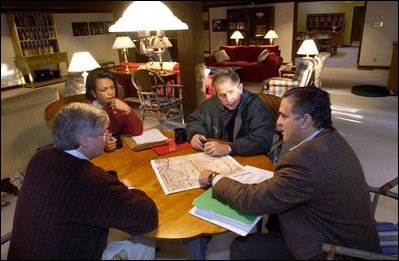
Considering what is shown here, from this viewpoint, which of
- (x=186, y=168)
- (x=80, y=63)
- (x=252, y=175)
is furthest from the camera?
(x=80, y=63)

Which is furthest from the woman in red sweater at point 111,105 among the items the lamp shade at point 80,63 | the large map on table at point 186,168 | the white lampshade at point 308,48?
the white lampshade at point 308,48

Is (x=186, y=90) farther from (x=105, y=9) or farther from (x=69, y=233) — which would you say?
(x=105, y=9)

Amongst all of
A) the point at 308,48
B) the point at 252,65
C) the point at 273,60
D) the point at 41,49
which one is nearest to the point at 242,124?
the point at 273,60

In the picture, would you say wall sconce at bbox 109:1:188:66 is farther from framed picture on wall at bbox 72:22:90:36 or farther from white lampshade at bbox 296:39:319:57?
framed picture on wall at bbox 72:22:90:36

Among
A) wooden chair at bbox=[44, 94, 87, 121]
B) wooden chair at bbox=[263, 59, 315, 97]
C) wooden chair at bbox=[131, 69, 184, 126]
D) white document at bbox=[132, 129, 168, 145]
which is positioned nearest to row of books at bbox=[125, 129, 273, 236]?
white document at bbox=[132, 129, 168, 145]

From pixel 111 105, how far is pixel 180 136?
0.55 metres

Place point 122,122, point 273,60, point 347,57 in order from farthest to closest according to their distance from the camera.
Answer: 1. point 273,60
2. point 347,57
3. point 122,122

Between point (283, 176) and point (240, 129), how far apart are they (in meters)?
0.75

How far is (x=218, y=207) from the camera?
3.18 feet

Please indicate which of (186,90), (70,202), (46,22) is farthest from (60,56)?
(70,202)

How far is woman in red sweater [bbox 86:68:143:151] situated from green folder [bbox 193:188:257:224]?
83 cm

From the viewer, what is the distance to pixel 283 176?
87 cm

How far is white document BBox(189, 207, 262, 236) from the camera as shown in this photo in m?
0.89

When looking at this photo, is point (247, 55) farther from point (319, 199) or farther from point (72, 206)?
point (72, 206)
